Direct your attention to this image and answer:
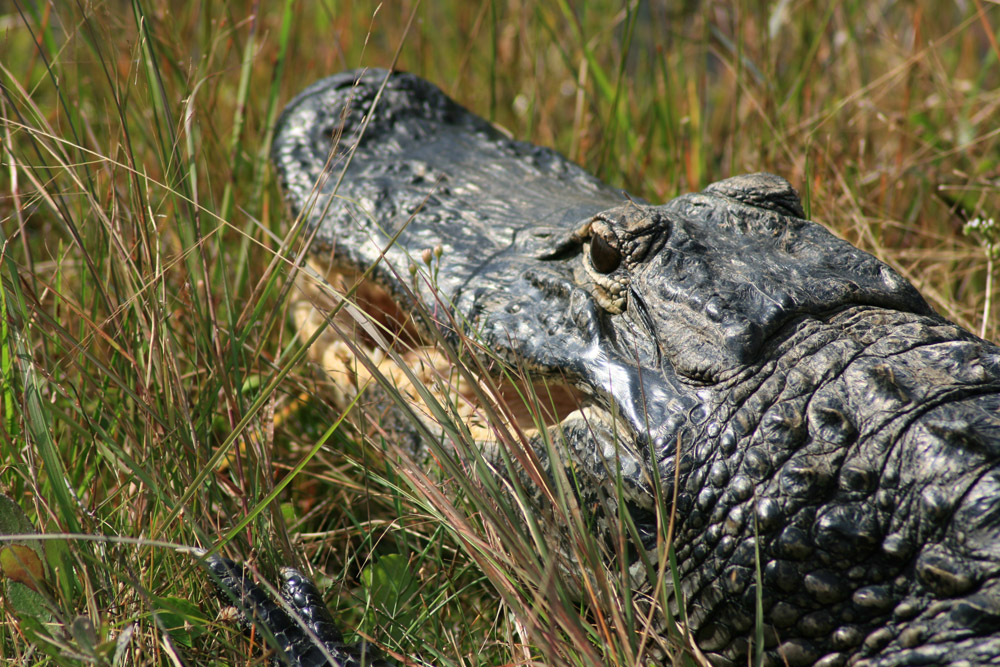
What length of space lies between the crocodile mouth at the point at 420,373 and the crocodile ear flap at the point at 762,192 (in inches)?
24.4

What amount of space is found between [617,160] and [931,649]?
2.33 metres

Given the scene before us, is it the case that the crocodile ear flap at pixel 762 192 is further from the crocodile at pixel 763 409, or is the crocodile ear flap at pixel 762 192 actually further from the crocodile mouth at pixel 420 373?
the crocodile mouth at pixel 420 373

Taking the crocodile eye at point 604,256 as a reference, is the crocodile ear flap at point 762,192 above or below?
above

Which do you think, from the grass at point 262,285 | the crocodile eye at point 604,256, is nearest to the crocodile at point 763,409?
the crocodile eye at point 604,256

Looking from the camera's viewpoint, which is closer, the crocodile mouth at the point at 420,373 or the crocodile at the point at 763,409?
the crocodile at the point at 763,409

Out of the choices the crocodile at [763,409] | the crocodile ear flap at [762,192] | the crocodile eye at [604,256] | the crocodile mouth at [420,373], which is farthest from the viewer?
the crocodile ear flap at [762,192]

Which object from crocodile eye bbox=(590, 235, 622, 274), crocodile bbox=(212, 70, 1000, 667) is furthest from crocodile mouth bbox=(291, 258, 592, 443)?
crocodile eye bbox=(590, 235, 622, 274)

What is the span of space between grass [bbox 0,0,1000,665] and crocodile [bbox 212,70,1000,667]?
0.61 ft

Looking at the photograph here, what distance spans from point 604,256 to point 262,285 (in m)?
0.78

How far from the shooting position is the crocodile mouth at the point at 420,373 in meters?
1.43

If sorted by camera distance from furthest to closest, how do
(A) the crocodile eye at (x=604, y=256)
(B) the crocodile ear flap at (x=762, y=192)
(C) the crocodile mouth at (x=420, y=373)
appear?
(B) the crocodile ear flap at (x=762, y=192) → (A) the crocodile eye at (x=604, y=256) → (C) the crocodile mouth at (x=420, y=373)

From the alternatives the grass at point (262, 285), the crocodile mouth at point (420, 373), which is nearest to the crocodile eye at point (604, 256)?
the crocodile mouth at point (420, 373)

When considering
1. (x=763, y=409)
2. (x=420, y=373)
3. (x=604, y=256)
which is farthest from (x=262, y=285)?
(x=763, y=409)

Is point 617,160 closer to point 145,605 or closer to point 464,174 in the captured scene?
point 464,174
